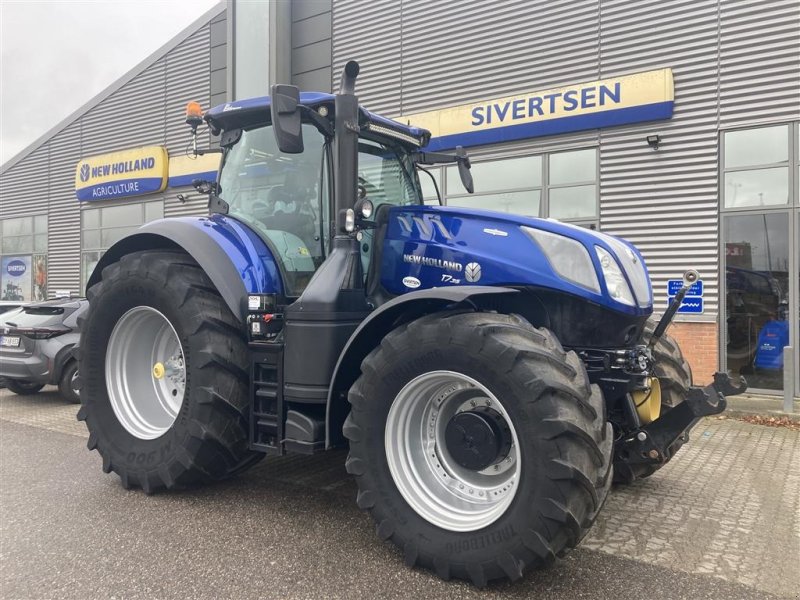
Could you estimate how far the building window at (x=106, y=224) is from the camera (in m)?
15.6

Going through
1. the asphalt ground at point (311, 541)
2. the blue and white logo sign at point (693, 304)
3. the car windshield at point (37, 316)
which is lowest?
the asphalt ground at point (311, 541)

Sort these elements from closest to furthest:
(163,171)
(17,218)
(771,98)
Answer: (771,98), (163,171), (17,218)

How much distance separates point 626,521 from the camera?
4059 mm

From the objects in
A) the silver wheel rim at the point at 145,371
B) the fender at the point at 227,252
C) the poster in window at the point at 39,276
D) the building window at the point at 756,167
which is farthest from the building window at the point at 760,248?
the poster in window at the point at 39,276

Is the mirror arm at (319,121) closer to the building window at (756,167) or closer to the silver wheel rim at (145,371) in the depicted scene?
the silver wheel rim at (145,371)

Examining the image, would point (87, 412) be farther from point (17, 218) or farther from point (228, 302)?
point (17, 218)

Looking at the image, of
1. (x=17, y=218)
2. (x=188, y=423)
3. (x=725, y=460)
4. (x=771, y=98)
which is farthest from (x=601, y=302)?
(x=17, y=218)

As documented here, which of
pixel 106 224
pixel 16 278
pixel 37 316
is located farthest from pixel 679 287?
pixel 16 278

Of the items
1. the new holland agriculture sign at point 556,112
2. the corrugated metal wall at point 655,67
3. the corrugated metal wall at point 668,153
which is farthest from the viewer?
the new holland agriculture sign at point 556,112

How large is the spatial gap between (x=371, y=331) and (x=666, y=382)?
215cm

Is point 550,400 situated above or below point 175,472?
above

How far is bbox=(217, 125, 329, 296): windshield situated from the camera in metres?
4.38

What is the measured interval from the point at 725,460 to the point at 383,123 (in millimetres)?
4261

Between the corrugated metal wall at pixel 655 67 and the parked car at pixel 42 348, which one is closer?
the parked car at pixel 42 348
